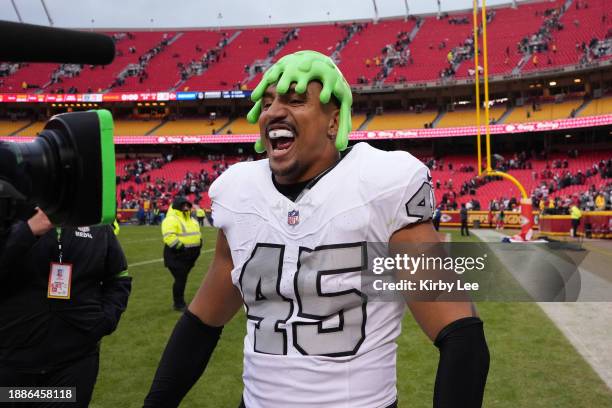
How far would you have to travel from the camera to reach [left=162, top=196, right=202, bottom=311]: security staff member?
711 cm

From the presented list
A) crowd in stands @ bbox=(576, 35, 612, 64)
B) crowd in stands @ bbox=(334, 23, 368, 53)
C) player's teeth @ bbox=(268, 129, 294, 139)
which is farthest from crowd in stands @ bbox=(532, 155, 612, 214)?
crowd in stands @ bbox=(334, 23, 368, 53)

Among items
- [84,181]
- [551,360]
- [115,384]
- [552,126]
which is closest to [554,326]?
[551,360]

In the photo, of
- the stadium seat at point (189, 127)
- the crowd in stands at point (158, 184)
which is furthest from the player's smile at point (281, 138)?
the stadium seat at point (189, 127)

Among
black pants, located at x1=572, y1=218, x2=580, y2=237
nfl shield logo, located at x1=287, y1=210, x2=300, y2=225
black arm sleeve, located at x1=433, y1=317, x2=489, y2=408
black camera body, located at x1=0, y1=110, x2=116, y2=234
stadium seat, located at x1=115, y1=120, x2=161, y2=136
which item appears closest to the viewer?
black camera body, located at x1=0, y1=110, x2=116, y2=234

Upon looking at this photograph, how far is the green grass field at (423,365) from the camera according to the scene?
13.4 feet

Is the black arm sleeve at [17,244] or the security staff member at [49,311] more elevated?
the black arm sleeve at [17,244]

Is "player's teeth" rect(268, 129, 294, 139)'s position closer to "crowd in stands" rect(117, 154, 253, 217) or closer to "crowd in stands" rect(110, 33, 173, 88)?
"crowd in stands" rect(117, 154, 253, 217)

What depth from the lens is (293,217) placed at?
5.34 feet

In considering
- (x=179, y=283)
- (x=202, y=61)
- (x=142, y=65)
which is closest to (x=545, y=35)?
(x=202, y=61)

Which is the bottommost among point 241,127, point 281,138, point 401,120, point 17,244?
point 17,244

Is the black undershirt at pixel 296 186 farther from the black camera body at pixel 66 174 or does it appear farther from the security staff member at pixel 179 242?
the security staff member at pixel 179 242

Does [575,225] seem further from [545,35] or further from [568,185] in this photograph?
[545,35]

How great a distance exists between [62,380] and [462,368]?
2143 mm

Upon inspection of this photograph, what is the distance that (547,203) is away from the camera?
2261cm
